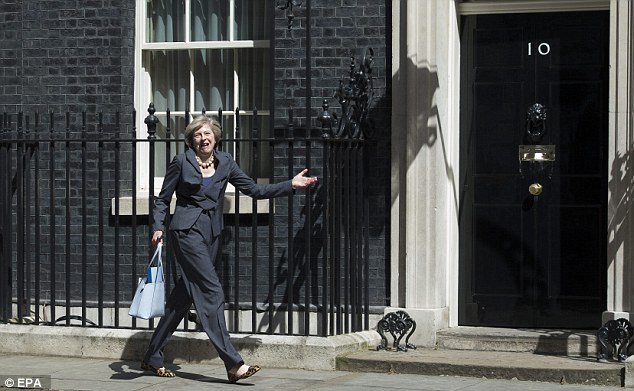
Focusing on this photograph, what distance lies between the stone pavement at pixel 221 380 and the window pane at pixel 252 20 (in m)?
2.82

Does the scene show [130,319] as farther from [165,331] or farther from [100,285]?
[165,331]

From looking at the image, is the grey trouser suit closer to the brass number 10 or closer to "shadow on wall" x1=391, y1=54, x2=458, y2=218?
"shadow on wall" x1=391, y1=54, x2=458, y2=218

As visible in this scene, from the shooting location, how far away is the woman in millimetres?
8570

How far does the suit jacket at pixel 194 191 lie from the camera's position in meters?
8.68

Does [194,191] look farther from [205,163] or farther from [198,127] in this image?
[198,127]

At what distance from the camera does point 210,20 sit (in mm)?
10750

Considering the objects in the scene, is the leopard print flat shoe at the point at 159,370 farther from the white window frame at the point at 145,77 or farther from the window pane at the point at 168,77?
the window pane at the point at 168,77

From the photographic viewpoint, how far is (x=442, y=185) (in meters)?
9.91

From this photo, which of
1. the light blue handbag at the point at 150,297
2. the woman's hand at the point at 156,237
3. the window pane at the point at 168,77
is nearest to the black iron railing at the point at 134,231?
the window pane at the point at 168,77

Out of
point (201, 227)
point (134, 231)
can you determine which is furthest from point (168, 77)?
point (201, 227)

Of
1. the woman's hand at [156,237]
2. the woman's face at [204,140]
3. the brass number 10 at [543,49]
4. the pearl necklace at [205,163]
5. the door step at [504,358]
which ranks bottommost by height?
the door step at [504,358]

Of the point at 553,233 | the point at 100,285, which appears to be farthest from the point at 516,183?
the point at 100,285

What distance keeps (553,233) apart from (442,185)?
916 millimetres

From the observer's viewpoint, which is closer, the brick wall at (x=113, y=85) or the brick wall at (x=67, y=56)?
the brick wall at (x=113, y=85)
